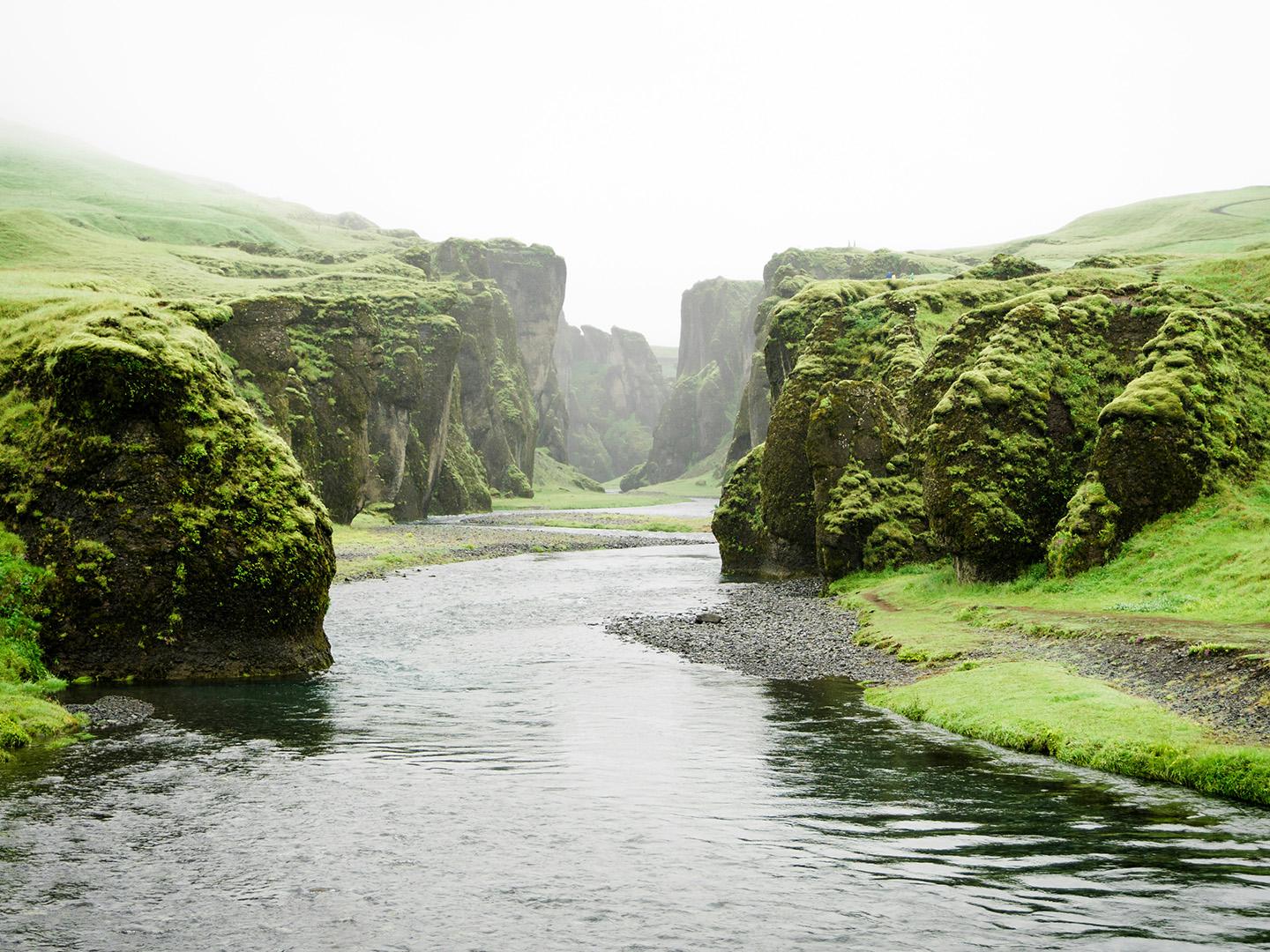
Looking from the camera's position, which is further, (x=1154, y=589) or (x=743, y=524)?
(x=743, y=524)

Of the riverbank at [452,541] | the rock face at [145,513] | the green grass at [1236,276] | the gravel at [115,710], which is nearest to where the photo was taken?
the gravel at [115,710]

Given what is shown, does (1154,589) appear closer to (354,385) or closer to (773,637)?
(773,637)

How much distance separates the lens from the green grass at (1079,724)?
20531mm

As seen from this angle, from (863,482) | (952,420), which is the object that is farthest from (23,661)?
(863,482)

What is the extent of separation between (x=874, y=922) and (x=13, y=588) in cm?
2907

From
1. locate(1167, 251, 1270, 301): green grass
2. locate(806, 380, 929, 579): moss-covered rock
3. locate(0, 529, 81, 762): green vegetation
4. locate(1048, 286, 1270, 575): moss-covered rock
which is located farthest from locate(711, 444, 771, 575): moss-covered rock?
locate(0, 529, 81, 762): green vegetation

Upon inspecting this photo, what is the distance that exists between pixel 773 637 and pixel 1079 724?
19.9m

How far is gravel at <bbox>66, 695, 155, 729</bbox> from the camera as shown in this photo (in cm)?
2741

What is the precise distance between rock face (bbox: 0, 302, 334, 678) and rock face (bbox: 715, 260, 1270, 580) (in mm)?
30427

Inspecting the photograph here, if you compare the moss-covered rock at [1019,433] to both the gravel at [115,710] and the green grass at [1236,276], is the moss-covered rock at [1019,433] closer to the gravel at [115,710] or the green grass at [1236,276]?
the green grass at [1236,276]

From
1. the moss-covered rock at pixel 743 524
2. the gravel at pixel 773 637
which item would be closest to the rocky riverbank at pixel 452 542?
the moss-covered rock at pixel 743 524

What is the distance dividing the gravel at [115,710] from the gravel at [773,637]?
2050cm

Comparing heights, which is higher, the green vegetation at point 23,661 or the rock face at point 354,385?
the rock face at point 354,385

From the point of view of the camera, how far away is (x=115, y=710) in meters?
28.5
